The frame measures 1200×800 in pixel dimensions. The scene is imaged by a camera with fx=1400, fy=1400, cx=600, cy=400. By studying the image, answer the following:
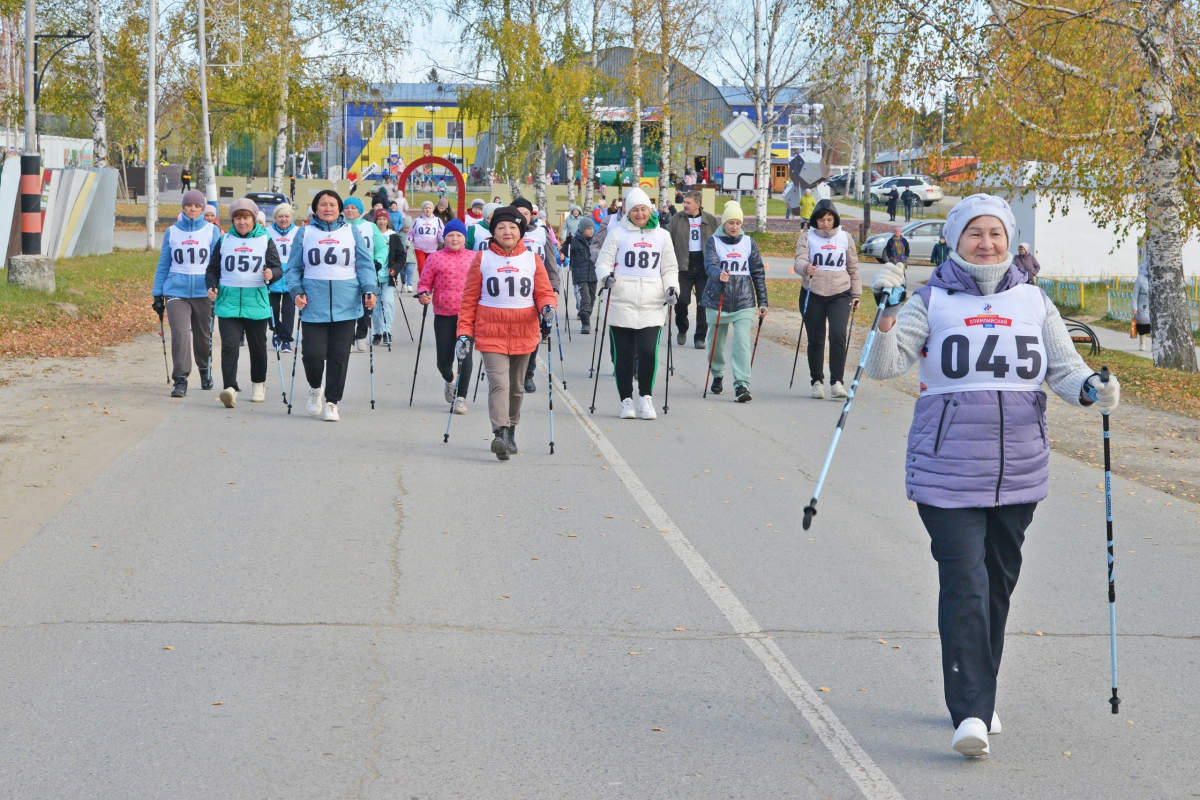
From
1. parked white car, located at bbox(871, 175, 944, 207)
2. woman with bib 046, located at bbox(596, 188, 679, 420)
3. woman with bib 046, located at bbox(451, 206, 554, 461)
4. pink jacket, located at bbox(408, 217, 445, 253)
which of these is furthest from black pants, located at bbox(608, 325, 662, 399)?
parked white car, located at bbox(871, 175, 944, 207)

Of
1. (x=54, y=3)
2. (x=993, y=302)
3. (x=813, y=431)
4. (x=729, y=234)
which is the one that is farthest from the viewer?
(x=54, y=3)

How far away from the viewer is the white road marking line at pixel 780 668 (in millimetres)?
4595

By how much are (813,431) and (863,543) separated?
14.0 feet

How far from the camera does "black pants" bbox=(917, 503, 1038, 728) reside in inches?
188

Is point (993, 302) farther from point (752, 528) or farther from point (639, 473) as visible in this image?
point (639, 473)

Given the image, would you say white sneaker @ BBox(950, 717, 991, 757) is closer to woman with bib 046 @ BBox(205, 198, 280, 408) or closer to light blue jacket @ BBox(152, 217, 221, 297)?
woman with bib 046 @ BBox(205, 198, 280, 408)

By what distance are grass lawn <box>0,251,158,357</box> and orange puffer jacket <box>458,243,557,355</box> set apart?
7.78 metres

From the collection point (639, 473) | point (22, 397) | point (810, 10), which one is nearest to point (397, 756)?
point (639, 473)

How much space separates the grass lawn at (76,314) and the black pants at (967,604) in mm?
13737

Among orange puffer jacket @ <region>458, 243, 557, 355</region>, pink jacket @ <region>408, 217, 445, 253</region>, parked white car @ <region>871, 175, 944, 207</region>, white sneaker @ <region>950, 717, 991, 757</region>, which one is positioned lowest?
white sneaker @ <region>950, 717, 991, 757</region>

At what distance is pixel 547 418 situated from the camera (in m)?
12.7

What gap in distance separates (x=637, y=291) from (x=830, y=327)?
2637mm

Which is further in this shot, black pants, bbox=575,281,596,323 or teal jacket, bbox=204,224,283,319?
black pants, bbox=575,281,596,323

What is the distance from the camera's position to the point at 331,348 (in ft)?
40.0
